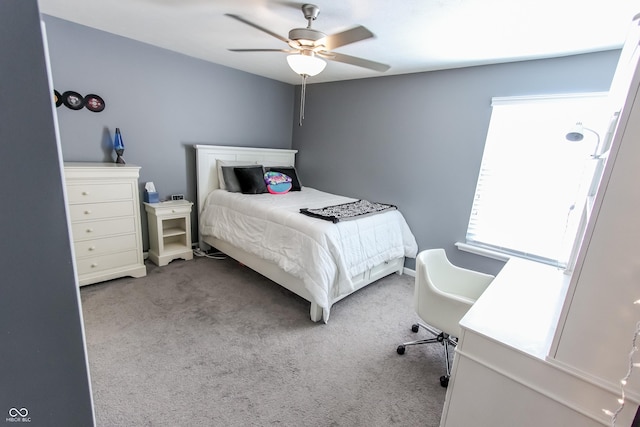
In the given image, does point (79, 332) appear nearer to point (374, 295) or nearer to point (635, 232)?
point (635, 232)

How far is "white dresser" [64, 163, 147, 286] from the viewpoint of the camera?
244 centimetres

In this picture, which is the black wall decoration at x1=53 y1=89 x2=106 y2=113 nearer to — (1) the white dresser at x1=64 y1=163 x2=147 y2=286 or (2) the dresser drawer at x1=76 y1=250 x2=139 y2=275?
(1) the white dresser at x1=64 y1=163 x2=147 y2=286

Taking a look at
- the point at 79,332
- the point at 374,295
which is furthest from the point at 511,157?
the point at 79,332

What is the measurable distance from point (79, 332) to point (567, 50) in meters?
3.23

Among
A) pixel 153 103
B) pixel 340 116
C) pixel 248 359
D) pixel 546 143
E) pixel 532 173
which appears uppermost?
pixel 340 116

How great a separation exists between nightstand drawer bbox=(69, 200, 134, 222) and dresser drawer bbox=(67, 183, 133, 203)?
0.05 meters

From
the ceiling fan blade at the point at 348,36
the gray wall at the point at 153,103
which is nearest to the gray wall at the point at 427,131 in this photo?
the gray wall at the point at 153,103

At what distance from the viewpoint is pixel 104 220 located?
2609mm

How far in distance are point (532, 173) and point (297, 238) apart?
2.16 metres

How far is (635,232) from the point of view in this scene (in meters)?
0.77

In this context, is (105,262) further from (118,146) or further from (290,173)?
(290,173)

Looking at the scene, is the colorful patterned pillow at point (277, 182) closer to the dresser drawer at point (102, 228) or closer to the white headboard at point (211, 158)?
the white headboard at point (211, 158)

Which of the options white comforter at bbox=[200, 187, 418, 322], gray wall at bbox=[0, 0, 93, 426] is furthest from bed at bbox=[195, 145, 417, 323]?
gray wall at bbox=[0, 0, 93, 426]

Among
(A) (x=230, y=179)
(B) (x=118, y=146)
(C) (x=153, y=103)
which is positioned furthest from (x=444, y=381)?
(C) (x=153, y=103)
